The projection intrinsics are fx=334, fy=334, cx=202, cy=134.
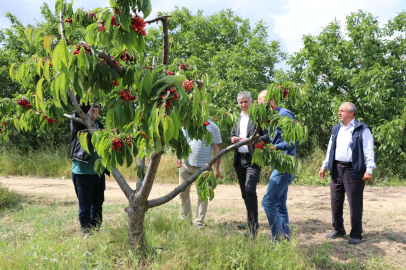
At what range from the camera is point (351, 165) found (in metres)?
4.40

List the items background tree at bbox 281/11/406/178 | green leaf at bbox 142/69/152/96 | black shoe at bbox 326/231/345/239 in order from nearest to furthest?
green leaf at bbox 142/69/152/96 < black shoe at bbox 326/231/345/239 < background tree at bbox 281/11/406/178

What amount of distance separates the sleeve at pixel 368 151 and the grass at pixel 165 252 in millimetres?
1129

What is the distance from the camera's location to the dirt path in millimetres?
4168

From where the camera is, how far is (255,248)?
11.4 feet

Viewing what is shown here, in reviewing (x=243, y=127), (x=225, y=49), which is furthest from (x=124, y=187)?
(x=225, y=49)

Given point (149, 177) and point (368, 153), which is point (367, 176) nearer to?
point (368, 153)

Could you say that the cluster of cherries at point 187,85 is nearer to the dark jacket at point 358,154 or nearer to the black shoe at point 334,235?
the dark jacket at point 358,154

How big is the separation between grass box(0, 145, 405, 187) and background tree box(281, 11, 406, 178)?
88 centimetres

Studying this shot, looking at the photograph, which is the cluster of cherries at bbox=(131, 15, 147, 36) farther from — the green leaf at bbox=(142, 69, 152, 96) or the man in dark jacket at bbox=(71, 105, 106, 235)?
the man in dark jacket at bbox=(71, 105, 106, 235)

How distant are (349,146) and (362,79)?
6983 millimetres

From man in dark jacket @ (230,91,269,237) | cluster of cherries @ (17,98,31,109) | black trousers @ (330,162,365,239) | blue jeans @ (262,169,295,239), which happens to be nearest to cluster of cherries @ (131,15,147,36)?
cluster of cherries @ (17,98,31,109)

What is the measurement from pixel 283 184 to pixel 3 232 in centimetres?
377

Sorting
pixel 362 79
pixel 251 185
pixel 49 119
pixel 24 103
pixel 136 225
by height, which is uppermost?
pixel 362 79

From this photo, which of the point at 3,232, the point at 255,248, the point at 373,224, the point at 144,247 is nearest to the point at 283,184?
the point at 255,248
